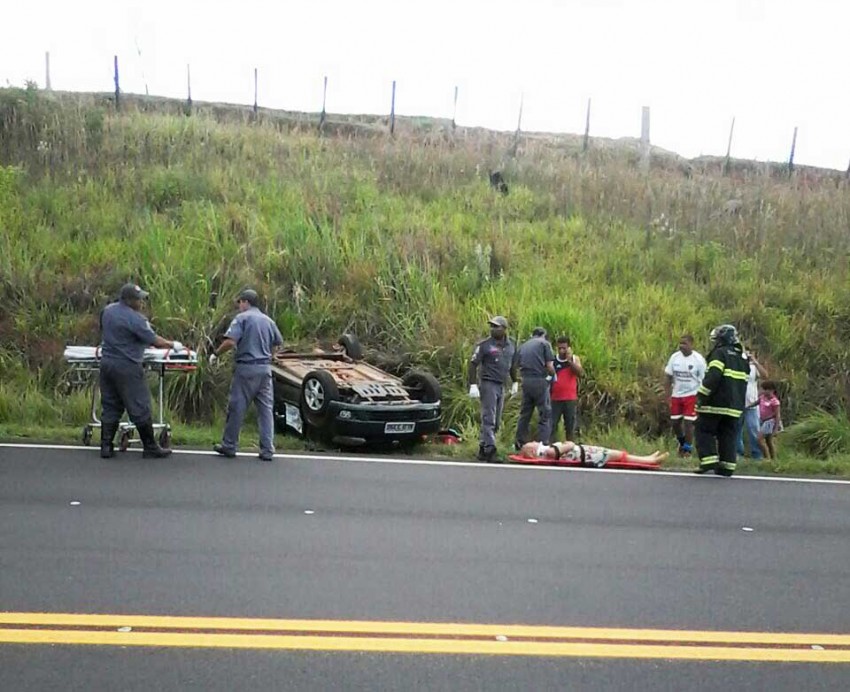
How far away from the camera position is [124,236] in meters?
16.3

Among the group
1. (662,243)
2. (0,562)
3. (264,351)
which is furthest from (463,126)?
(0,562)

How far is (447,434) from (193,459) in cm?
370

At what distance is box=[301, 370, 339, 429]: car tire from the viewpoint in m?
10.8

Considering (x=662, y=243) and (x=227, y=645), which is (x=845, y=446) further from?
(x=227, y=645)

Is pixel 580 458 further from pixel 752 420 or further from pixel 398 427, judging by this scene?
pixel 752 420

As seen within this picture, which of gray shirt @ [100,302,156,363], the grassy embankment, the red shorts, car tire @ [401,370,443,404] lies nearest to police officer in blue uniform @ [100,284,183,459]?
gray shirt @ [100,302,156,363]

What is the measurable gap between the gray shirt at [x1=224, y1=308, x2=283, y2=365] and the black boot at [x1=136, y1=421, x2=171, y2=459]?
4.05 ft

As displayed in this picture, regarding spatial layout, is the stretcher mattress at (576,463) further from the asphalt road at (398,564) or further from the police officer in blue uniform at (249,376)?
the police officer in blue uniform at (249,376)

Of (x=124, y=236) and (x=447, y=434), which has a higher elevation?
(x=124, y=236)

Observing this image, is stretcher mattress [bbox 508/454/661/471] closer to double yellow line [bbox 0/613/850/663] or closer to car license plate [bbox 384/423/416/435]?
car license plate [bbox 384/423/416/435]

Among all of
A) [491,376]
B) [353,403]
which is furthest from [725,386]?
[353,403]

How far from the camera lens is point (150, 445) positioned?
9.67 m

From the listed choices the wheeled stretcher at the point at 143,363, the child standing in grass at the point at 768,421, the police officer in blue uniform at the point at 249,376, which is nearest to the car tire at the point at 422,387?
the police officer in blue uniform at the point at 249,376

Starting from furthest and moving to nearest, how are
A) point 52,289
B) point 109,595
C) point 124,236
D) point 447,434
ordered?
point 124,236
point 52,289
point 447,434
point 109,595
